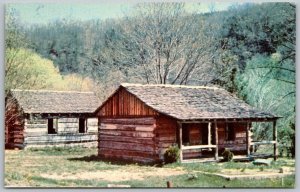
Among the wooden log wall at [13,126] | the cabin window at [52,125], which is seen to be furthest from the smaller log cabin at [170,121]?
the wooden log wall at [13,126]

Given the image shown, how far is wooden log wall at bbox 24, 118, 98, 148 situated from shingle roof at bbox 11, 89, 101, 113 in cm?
17

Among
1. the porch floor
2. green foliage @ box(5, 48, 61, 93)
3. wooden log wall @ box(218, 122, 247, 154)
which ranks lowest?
the porch floor

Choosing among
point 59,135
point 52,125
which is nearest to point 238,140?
point 59,135

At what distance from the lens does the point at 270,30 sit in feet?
32.5

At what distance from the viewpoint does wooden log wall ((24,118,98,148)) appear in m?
10.1

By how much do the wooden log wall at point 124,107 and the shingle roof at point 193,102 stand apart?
0.08 meters

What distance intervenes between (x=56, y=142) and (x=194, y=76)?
2156mm

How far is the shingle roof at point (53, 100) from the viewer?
993 centimetres

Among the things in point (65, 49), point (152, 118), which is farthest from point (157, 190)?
point (65, 49)

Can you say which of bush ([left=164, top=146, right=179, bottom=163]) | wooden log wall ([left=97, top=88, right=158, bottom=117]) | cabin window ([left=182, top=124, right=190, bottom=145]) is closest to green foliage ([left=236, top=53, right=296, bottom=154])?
cabin window ([left=182, top=124, right=190, bottom=145])

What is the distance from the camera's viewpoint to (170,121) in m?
9.95

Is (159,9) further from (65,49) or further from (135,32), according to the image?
(65,49)

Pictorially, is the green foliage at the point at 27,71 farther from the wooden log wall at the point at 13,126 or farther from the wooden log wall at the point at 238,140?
the wooden log wall at the point at 238,140

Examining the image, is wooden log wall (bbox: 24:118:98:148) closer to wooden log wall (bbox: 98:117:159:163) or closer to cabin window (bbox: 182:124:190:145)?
wooden log wall (bbox: 98:117:159:163)
